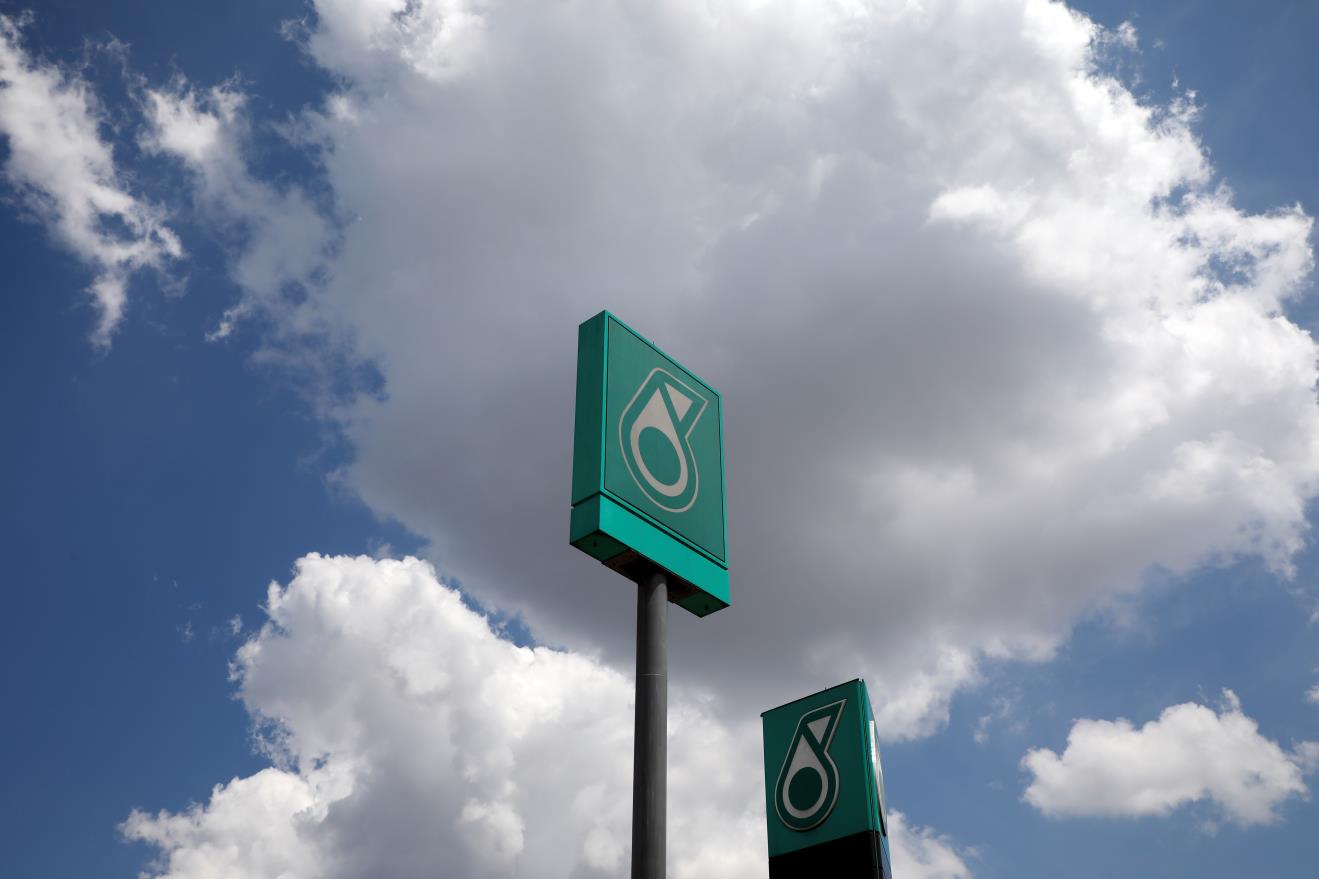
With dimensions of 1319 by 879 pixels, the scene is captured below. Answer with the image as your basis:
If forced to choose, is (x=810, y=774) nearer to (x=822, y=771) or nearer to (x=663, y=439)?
(x=822, y=771)

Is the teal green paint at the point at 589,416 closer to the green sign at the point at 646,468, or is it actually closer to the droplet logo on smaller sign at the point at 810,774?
the green sign at the point at 646,468

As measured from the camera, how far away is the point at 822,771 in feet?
71.2

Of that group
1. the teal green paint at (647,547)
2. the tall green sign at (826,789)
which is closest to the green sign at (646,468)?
the teal green paint at (647,547)

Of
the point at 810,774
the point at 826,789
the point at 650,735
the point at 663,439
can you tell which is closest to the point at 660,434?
the point at 663,439

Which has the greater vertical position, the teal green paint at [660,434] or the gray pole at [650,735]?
the teal green paint at [660,434]

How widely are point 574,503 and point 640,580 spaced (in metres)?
1.00

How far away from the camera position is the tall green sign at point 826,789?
20375mm

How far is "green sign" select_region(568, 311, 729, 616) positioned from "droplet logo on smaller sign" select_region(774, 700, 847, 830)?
36.4ft

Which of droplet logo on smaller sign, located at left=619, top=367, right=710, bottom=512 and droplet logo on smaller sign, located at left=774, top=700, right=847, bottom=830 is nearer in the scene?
droplet logo on smaller sign, located at left=619, top=367, right=710, bottom=512

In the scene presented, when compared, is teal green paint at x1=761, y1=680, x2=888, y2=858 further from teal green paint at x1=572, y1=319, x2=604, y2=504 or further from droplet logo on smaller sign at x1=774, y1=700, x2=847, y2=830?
teal green paint at x1=572, y1=319, x2=604, y2=504

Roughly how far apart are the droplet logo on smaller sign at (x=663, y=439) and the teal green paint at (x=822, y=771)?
11129 millimetres

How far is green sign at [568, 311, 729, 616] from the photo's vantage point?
416 inches

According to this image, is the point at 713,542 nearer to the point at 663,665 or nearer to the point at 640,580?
the point at 640,580

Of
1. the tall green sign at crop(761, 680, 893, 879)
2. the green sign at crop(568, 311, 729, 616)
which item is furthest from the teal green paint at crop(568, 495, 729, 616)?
the tall green sign at crop(761, 680, 893, 879)
